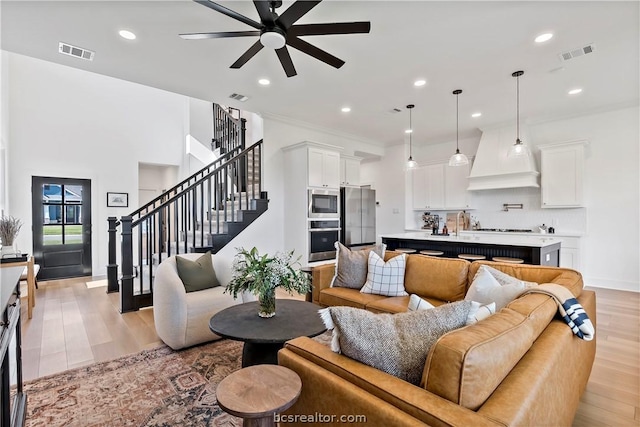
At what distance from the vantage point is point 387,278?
304 cm

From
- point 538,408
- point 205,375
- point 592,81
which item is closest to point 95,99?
point 205,375

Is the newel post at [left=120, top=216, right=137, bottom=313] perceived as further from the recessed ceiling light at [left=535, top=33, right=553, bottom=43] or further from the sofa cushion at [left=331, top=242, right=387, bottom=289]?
the recessed ceiling light at [left=535, top=33, right=553, bottom=43]

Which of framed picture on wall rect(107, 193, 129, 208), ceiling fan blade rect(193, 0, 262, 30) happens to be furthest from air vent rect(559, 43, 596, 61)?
framed picture on wall rect(107, 193, 129, 208)

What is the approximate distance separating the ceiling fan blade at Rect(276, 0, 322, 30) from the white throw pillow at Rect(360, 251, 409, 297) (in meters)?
2.28

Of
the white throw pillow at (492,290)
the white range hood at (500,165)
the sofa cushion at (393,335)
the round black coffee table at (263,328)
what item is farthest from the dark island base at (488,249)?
the sofa cushion at (393,335)

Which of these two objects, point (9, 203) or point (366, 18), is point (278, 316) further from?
point (9, 203)

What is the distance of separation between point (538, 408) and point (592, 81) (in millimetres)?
4840

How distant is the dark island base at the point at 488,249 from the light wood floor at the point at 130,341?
86 cm

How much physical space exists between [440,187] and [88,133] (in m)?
7.48

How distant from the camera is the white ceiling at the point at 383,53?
261cm

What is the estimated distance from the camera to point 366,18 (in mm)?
2746

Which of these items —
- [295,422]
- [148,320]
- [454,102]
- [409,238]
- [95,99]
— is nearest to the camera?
[295,422]

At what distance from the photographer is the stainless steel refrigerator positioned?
19.9 feet

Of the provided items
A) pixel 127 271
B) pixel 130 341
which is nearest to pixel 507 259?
pixel 130 341
